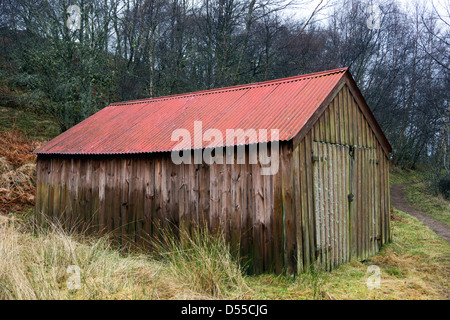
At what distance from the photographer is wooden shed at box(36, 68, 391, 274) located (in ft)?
21.3

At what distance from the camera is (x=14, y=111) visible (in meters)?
17.3

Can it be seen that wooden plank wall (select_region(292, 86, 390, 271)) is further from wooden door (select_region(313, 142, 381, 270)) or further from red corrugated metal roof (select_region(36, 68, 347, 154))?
red corrugated metal roof (select_region(36, 68, 347, 154))

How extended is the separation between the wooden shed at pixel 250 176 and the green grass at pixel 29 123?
20.5ft

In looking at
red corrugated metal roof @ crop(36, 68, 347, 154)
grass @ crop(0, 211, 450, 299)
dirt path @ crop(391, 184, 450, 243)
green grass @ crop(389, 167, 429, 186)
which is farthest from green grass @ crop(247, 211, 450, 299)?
green grass @ crop(389, 167, 429, 186)
